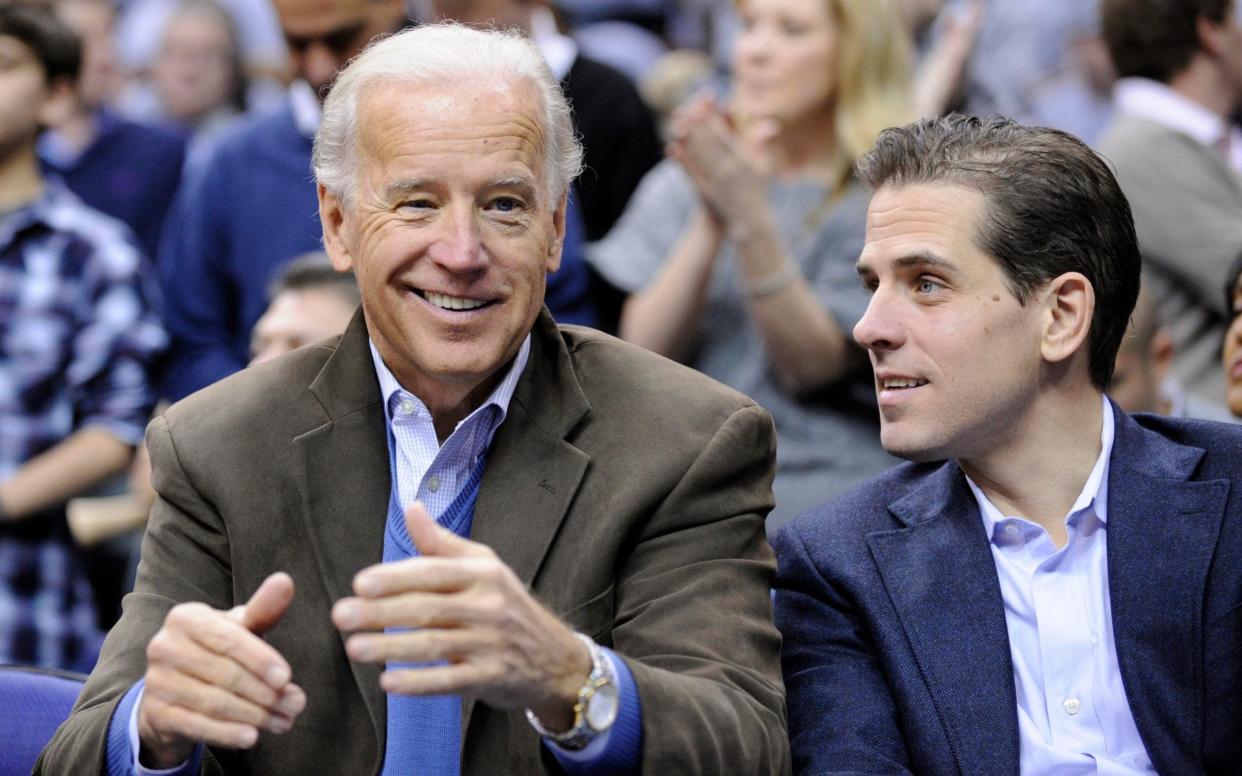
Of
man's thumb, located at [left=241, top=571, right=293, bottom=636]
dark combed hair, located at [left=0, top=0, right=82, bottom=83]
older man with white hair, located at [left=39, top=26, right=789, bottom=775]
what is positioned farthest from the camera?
dark combed hair, located at [left=0, top=0, right=82, bottom=83]

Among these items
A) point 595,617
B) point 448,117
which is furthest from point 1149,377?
point 448,117

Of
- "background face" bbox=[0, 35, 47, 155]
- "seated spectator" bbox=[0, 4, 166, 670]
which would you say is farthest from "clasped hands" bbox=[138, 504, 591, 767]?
"background face" bbox=[0, 35, 47, 155]

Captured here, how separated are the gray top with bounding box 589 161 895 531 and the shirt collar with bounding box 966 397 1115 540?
136 cm

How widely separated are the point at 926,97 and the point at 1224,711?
3.74m

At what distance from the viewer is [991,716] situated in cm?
283

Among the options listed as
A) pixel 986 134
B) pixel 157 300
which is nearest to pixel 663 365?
pixel 986 134

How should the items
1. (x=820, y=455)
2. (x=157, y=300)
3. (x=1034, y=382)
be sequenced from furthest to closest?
(x=157, y=300), (x=820, y=455), (x=1034, y=382)

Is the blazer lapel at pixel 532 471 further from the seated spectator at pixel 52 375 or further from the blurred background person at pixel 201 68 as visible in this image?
the blurred background person at pixel 201 68

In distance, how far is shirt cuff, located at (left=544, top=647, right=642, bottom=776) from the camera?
95.4 inches

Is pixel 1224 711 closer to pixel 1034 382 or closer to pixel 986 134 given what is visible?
pixel 1034 382

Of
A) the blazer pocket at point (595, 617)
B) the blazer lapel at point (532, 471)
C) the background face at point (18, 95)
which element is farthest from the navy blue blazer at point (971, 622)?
the background face at point (18, 95)

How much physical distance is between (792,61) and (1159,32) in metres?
1.27

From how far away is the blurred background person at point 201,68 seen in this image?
28.3 ft

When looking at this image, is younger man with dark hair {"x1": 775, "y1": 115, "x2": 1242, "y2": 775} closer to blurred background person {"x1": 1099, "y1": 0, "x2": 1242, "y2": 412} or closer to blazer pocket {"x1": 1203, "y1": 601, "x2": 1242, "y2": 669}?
blazer pocket {"x1": 1203, "y1": 601, "x2": 1242, "y2": 669}
